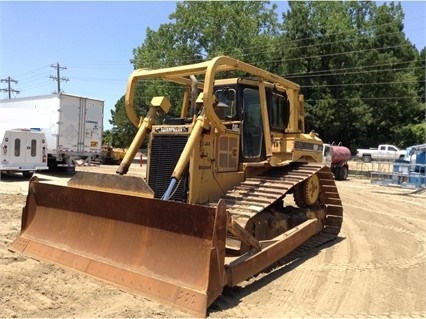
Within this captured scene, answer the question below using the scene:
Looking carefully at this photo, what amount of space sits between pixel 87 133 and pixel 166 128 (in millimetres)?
14652

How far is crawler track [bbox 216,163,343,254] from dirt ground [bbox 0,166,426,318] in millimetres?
466

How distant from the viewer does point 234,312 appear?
14.8 feet

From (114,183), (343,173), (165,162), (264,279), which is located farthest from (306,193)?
(343,173)

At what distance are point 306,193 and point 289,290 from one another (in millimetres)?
2757

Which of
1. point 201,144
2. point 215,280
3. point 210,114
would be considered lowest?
point 215,280

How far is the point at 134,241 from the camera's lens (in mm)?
5277

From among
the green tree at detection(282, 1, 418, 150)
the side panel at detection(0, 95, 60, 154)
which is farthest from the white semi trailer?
the green tree at detection(282, 1, 418, 150)

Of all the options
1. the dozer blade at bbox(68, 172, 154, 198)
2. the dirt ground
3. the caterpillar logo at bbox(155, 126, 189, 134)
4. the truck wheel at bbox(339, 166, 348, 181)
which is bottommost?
the dirt ground

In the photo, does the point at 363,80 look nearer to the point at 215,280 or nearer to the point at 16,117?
the point at 16,117

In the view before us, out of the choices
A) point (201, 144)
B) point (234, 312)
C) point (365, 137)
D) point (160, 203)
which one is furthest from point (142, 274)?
point (365, 137)

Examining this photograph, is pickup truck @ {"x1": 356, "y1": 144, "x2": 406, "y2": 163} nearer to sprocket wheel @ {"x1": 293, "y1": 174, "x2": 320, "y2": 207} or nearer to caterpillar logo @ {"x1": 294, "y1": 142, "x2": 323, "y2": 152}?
caterpillar logo @ {"x1": 294, "y1": 142, "x2": 323, "y2": 152}

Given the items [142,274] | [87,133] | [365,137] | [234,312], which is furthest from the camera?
[365,137]

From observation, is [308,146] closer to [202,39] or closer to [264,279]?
[264,279]

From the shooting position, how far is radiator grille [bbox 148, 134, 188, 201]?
619 cm
